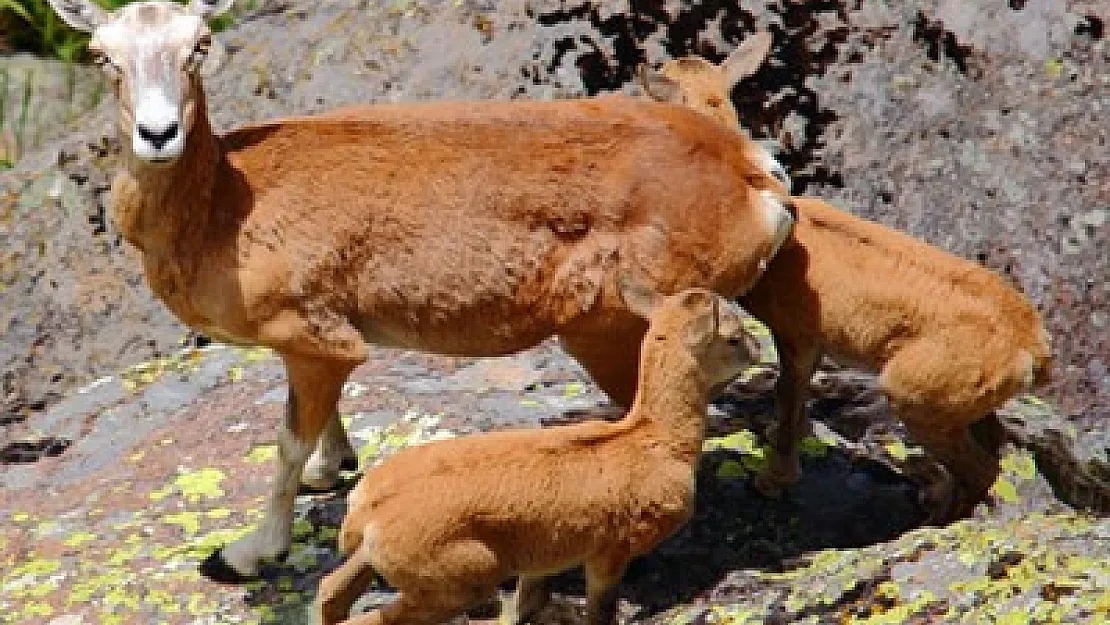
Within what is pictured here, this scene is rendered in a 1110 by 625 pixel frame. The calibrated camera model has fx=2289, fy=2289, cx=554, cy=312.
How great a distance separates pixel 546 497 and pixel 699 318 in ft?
2.77

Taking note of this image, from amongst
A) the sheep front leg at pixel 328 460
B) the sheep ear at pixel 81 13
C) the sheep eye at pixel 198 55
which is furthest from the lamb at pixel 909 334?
the sheep ear at pixel 81 13

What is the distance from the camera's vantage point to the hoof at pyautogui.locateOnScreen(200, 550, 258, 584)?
8102 millimetres

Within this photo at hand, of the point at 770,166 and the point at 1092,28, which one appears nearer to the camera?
the point at 770,166

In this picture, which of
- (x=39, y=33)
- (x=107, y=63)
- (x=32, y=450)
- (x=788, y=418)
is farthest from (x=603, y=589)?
(x=39, y=33)

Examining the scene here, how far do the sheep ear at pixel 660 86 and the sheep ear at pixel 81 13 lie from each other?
2208mm

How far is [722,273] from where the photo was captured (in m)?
8.16

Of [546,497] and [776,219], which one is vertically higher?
[776,219]

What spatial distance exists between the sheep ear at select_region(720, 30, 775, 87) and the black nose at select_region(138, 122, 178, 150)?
8.61 ft

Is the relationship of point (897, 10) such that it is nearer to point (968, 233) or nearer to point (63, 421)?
point (968, 233)

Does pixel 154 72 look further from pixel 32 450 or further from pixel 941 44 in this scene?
pixel 941 44

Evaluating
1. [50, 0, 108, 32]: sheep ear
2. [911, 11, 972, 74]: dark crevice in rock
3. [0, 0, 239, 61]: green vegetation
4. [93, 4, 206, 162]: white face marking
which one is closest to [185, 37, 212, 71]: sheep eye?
[93, 4, 206, 162]: white face marking

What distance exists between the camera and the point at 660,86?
920 centimetres

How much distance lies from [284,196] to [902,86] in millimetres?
3620

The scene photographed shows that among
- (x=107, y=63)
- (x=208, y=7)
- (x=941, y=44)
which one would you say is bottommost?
(x=941, y=44)
